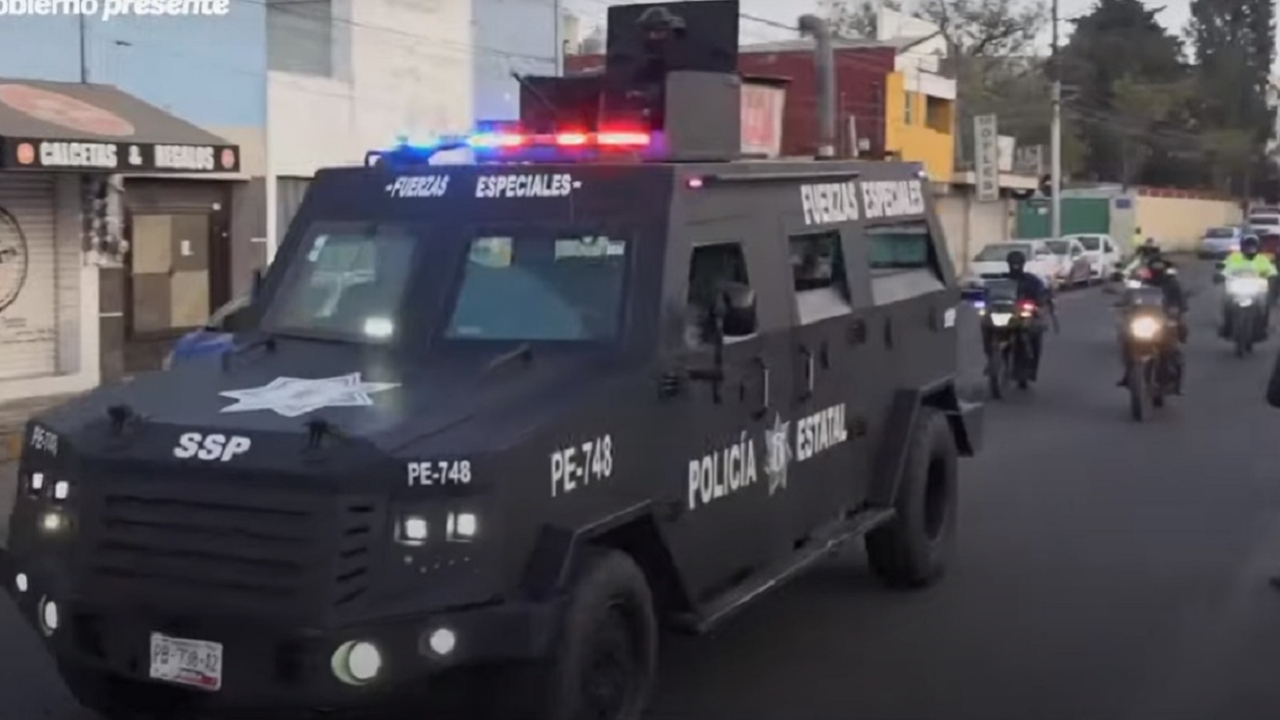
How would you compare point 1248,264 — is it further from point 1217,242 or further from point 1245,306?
point 1217,242

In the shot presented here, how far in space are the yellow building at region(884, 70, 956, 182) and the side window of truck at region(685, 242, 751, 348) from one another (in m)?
42.2

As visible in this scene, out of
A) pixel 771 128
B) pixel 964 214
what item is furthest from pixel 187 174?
pixel 964 214

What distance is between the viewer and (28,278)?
20.2 m

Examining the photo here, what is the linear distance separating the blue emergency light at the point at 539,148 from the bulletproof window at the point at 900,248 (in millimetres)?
1993

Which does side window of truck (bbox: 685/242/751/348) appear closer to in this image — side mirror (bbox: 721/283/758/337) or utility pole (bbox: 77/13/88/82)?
side mirror (bbox: 721/283/758/337)

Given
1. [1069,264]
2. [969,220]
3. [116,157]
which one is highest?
[116,157]

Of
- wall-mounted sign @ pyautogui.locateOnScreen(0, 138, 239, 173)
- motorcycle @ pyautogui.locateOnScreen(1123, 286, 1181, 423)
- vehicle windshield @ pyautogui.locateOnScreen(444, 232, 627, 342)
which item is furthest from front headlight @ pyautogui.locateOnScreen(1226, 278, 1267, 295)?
vehicle windshield @ pyautogui.locateOnScreen(444, 232, 627, 342)

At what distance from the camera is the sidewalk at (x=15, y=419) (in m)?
15.7

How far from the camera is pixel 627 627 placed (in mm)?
6508

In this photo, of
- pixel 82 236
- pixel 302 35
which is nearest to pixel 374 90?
pixel 302 35

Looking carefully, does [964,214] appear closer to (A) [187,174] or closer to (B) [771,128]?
(A) [187,174]

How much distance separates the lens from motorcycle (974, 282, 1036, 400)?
19.2 m

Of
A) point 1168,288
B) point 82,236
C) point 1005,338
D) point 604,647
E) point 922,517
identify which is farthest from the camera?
point 82,236

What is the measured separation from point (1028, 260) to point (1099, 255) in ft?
20.8
